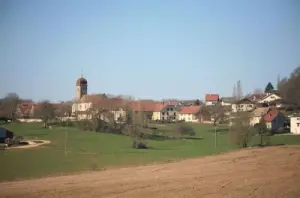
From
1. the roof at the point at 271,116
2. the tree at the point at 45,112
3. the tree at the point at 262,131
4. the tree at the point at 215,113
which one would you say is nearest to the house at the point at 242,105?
the tree at the point at 215,113

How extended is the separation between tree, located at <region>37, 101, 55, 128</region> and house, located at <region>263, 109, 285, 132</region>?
30.6 meters

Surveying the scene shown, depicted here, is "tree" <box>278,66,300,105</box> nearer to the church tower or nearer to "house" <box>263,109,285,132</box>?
"house" <box>263,109,285,132</box>

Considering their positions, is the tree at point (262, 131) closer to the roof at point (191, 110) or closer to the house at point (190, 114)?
the house at point (190, 114)

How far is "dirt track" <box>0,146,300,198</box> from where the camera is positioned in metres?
15.2

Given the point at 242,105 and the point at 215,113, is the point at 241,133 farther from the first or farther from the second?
the point at 242,105

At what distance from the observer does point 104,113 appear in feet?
188

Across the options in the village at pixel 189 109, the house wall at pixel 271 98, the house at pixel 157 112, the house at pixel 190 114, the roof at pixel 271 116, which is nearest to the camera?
the roof at pixel 271 116

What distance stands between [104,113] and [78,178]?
125 ft

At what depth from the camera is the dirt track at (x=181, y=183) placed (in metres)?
15.2

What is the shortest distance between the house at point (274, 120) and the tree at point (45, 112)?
100 ft

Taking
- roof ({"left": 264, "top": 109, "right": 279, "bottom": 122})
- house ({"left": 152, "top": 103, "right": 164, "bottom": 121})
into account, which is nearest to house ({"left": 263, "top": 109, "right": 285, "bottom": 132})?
roof ({"left": 264, "top": 109, "right": 279, "bottom": 122})

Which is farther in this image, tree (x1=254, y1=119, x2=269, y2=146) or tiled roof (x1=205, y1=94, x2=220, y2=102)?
tiled roof (x1=205, y1=94, x2=220, y2=102)

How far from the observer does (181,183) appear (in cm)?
1706

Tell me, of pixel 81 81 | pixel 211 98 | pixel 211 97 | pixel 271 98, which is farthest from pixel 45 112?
pixel 211 97
